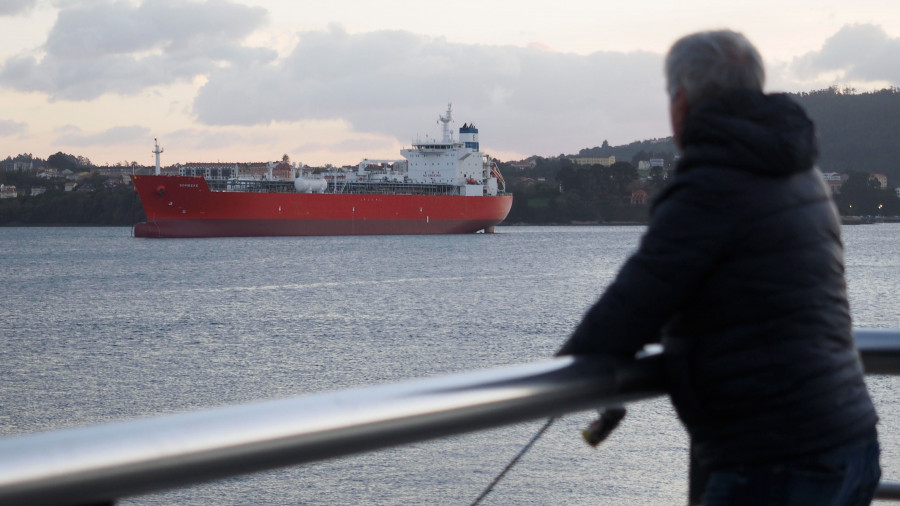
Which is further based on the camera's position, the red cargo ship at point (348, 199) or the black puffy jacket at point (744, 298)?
the red cargo ship at point (348, 199)

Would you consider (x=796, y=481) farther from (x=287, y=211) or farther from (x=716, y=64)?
(x=287, y=211)

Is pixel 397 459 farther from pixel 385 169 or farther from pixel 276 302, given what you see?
pixel 385 169

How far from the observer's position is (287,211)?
42719 millimetres

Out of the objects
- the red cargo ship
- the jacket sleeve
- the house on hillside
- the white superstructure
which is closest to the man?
the jacket sleeve

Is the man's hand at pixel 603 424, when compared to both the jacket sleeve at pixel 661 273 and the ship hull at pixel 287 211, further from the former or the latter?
the ship hull at pixel 287 211

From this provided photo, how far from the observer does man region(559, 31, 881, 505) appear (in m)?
0.96

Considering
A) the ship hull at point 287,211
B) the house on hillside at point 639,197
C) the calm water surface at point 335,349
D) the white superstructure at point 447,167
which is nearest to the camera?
the calm water surface at point 335,349

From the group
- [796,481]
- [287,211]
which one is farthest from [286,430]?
[287,211]

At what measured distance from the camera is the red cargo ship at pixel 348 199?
41.0 meters

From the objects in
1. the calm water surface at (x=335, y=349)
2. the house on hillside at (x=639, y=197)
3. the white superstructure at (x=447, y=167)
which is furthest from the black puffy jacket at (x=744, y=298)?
the house on hillside at (x=639, y=197)

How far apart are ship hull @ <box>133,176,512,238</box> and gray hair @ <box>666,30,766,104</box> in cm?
4007

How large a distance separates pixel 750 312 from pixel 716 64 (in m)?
0.28

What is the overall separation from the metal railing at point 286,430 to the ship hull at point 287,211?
4016 centimetres

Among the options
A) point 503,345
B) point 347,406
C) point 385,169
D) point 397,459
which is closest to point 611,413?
point 347,406
